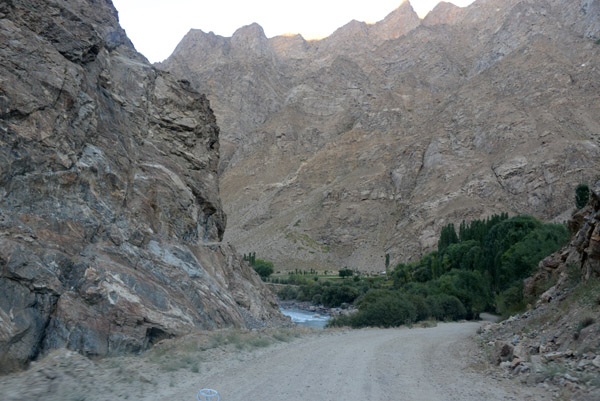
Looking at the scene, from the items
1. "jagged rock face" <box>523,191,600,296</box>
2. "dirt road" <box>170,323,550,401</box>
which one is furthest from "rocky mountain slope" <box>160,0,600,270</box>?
"dirt road" <box>170,323,550,401</box>

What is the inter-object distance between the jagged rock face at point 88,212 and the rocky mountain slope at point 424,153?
7513 cm

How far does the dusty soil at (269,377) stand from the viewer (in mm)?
7465

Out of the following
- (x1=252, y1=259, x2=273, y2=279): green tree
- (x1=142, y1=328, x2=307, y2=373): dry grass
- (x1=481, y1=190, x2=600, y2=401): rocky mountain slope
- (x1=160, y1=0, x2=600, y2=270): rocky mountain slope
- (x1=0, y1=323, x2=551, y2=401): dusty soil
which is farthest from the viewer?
(x1=160, y1=0, x2=600, y2=270): rocky mountain slope

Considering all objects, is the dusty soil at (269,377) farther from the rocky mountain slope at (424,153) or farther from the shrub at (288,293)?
the rocky mountain slope at (424,153)

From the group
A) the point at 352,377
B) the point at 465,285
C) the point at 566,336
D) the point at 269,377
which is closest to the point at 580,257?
the point at 566,336

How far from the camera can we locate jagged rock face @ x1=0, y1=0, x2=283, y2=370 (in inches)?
433

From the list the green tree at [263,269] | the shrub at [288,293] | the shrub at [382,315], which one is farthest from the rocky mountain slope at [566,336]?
the green tree at [263,269]

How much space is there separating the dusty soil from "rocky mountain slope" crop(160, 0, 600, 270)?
77.6m

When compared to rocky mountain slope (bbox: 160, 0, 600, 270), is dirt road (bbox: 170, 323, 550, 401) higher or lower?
lower

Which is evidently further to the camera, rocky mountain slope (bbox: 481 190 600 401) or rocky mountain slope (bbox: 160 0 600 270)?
rocky mountain slope (bbox: 160 0 600 270)

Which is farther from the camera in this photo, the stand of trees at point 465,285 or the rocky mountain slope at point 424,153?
the rocky mountain slope at point 424,153

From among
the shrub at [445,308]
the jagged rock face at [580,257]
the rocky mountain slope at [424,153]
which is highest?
the rocky mountain slope at [424,153]

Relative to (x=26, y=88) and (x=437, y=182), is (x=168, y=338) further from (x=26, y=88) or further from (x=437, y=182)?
(x=437, y=182)

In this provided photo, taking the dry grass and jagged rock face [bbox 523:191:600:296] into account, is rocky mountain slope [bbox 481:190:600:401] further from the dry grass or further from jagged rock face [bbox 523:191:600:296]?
the dry grass
